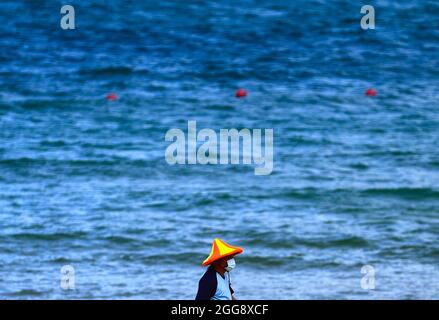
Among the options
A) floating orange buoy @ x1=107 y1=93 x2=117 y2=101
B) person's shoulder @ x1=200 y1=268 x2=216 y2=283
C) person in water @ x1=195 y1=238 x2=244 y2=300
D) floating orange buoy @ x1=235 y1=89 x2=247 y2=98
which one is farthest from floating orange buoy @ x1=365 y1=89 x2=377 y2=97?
person's shoulder @ x1=200 y1=268 x2=216 y2=283

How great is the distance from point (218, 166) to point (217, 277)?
32.4 feet

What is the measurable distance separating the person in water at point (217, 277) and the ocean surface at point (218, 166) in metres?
3.76

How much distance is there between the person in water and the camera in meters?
6.92

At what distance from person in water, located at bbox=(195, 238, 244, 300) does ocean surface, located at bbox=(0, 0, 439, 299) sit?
3.76m

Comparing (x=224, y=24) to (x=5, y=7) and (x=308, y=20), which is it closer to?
(x=308, y=20)

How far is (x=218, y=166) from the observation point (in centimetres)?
1686

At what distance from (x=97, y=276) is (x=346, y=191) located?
5255 millimetres

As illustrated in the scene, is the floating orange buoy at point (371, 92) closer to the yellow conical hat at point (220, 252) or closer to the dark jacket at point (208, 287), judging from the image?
the yellow conical hat at point (220, 252)

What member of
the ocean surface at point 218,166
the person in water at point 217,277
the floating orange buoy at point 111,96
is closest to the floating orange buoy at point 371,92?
the ocean surface at point 218,166

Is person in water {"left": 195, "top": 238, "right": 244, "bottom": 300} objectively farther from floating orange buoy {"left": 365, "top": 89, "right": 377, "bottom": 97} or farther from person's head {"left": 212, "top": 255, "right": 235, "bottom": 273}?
floating orange buoy {"left": 365, "top": 89, "right": 377, "bottom": 97}

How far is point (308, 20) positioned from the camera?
23938 millimetres

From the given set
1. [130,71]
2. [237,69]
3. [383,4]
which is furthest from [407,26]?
[130,71]

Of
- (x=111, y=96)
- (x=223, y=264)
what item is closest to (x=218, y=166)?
(x=111, y=96)

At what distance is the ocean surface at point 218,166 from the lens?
1208cm
